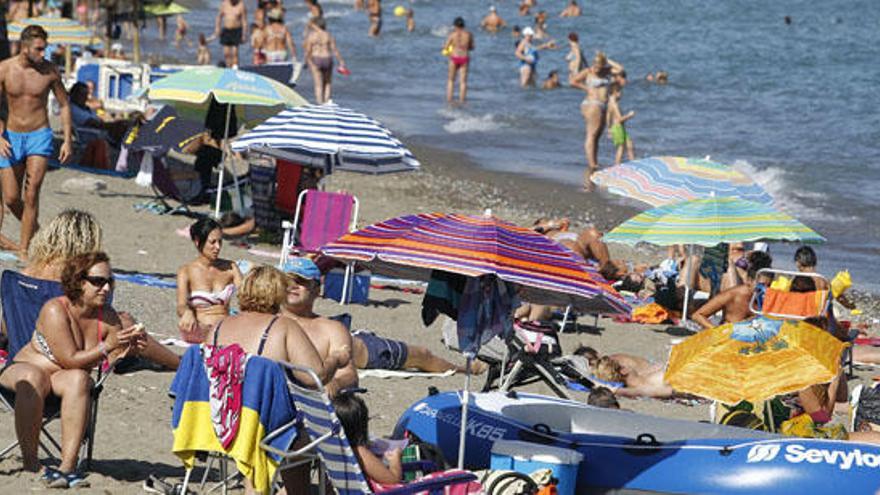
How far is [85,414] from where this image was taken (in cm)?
603

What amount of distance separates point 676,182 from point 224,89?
3586mm

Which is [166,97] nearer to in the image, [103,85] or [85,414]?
[103,85]

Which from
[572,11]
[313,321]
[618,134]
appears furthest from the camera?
[572,11]

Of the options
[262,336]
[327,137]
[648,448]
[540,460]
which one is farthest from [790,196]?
[262,336]

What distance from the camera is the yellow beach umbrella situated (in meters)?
6.41

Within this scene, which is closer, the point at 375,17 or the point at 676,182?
the point at 676,182

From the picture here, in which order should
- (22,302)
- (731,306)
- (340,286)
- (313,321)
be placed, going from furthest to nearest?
1. (340,286)
2. (731,306)
3. (22,302)
4. (313,321)

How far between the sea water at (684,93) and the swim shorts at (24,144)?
23.0 feet

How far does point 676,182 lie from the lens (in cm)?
1203

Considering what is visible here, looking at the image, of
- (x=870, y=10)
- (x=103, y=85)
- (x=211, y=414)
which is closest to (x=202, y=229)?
(x=211, y=414)

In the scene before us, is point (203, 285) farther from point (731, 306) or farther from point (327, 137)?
point (731, 306)

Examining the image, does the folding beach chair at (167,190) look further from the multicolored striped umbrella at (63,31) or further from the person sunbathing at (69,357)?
the person sunbathing at (69,357)

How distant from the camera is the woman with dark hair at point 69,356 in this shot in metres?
6.02

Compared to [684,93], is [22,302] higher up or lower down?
higher up
